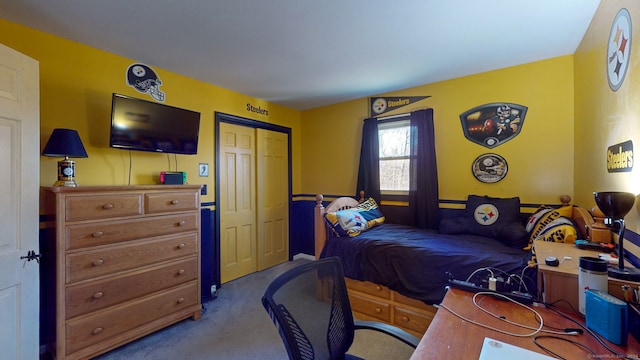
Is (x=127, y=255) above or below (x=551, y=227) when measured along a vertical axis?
below

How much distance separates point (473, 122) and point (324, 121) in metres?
2.03

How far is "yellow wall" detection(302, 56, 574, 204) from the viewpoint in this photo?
8.31ft

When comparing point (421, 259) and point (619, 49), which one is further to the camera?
point (421, 259)

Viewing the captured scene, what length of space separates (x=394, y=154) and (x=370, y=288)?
1.80 metres

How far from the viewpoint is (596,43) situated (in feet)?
6.12

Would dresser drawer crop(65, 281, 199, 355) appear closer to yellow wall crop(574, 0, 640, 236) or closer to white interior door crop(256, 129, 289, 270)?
white interior door crop(256, 129, 289, 270)

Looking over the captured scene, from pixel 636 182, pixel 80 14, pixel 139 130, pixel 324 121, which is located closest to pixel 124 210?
pixel 139 130

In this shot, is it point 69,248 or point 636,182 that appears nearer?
point 636,182

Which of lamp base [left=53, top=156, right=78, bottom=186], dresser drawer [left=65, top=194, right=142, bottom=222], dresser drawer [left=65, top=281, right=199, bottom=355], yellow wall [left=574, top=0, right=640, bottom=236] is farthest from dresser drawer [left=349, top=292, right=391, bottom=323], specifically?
lamp base [left=53, top=156, right=78, bottom=186]

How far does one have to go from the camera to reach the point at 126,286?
6.70ft

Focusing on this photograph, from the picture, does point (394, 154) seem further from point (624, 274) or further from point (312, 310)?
point (312, 310)

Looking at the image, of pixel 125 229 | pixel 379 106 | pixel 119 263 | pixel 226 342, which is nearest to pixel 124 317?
pixel 119 263

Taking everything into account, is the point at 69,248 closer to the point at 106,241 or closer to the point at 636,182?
the point at 106,241

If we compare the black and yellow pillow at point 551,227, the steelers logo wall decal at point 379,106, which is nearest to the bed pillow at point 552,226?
the black and yellow pillow at point 551,227
